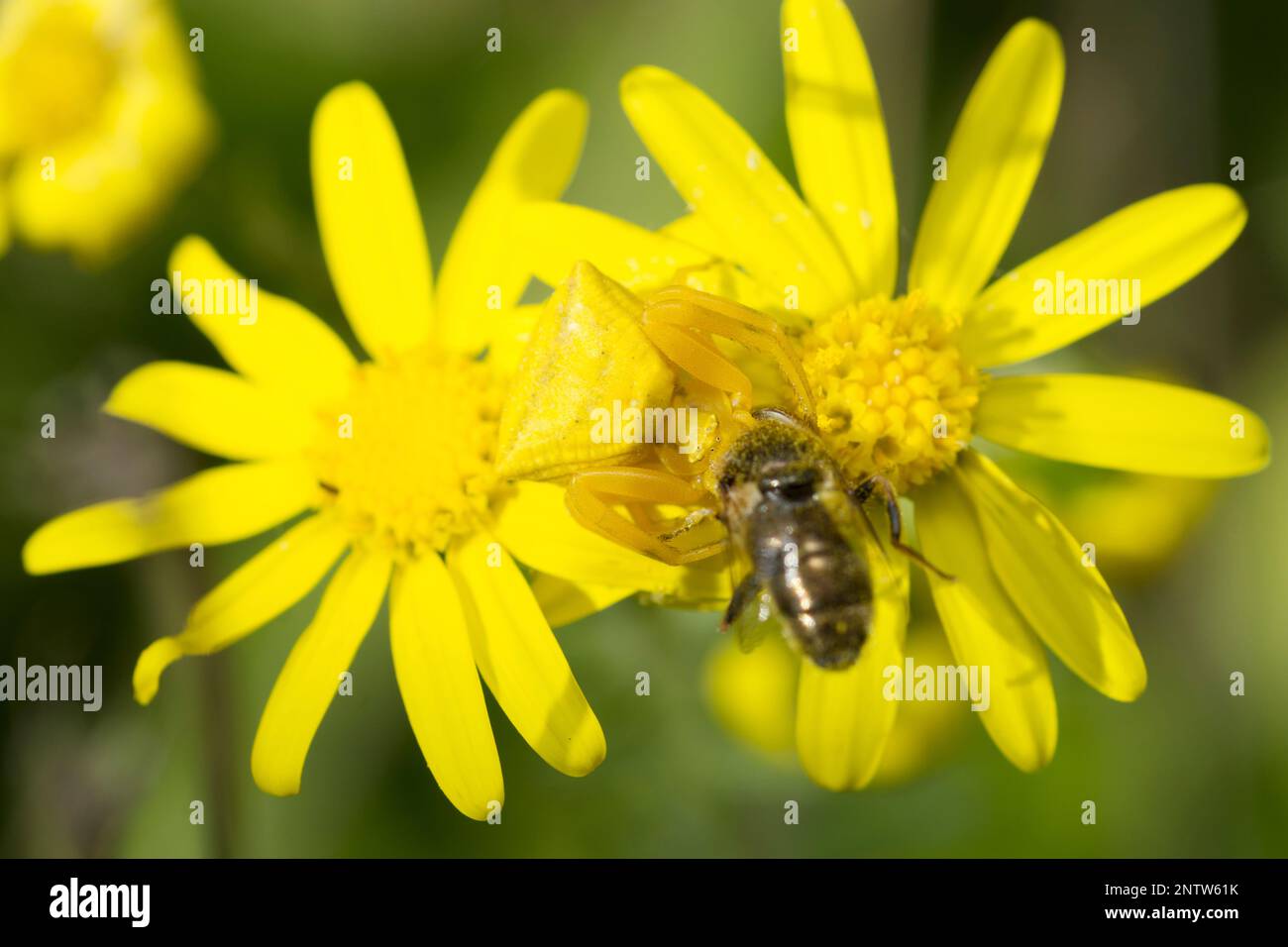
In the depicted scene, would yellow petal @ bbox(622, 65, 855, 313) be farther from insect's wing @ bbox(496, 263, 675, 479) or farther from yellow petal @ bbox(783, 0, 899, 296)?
insect's wing @ bbox(496, 263, 675, 479)

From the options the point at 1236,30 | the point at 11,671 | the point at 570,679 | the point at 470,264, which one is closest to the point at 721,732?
the point at 570,679

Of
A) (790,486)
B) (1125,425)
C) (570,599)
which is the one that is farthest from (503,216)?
(1125,425)

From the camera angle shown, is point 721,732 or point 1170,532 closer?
point 1170,532

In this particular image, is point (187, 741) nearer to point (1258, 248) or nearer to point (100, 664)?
point (100, 664)

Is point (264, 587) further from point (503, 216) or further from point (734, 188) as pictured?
point (734, 188)

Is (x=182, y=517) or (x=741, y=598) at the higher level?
(x=182, y=517)
